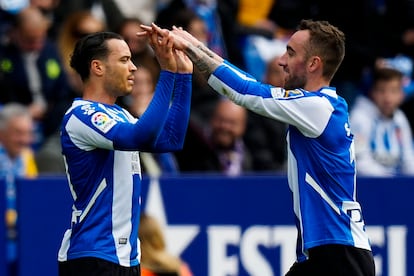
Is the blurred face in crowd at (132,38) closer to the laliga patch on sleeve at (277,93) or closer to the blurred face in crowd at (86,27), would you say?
the blurred face in crowd at (86,27)

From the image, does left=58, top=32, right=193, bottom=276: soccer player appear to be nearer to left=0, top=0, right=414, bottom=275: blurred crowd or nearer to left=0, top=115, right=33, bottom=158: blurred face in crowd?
left=0, top=0, right=414, bottom=275: blurred crowd

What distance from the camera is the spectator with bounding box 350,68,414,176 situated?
11.3 m

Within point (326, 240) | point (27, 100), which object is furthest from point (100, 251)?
point (27, 100)

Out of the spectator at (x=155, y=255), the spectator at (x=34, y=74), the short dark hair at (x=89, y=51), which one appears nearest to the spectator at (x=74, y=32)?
the spectator at (x=34, y=74)

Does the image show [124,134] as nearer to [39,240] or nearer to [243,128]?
[39,240]

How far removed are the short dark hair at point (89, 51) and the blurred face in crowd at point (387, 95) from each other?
18.3ft

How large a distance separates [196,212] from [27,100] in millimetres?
2408

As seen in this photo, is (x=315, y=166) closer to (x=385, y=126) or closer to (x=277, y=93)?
(x=277, y=93)

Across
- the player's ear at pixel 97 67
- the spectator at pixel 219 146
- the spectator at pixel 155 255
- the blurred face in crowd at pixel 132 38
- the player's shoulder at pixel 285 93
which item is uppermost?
the blurred face in crowd at pixel 132 38

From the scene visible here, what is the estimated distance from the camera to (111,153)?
642 centimetres

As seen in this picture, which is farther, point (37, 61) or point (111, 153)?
point (37, 61)

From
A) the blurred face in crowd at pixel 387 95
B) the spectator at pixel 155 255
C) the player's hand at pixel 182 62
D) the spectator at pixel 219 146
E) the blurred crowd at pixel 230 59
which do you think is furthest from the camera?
the blurred face in crowd at pixel 387 95

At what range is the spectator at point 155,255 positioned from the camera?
868 centimetres

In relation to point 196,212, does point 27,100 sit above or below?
above
